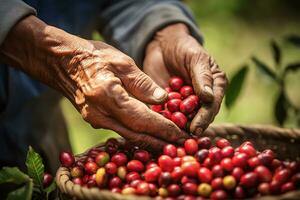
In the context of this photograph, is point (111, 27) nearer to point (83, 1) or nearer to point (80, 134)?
point (83, 1)

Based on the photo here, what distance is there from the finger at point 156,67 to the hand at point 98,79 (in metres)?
0.63

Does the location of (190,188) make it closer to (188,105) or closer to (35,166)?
(188,105)

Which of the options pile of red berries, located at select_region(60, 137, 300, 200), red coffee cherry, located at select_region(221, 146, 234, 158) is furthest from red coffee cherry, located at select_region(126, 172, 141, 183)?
red coffee cherry, located at select_region(221, 146, 234, 158)

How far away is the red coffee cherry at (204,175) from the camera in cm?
187

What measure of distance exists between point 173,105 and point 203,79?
0.18 m

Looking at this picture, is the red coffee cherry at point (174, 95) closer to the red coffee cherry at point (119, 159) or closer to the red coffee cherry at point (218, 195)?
the red coffee cherry at point (119, 159)

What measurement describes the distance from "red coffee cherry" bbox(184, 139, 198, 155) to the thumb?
0.65 ft

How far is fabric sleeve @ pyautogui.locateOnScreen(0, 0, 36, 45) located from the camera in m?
2.12

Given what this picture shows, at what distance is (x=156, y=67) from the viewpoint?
2855mm

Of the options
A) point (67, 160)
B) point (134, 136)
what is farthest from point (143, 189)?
point (67, 160)

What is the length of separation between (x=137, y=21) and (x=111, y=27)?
0.24 metres

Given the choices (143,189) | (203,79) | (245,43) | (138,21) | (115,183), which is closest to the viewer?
(143,189)

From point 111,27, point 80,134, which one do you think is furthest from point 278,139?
point 80,134

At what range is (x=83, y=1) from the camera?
3.17m
